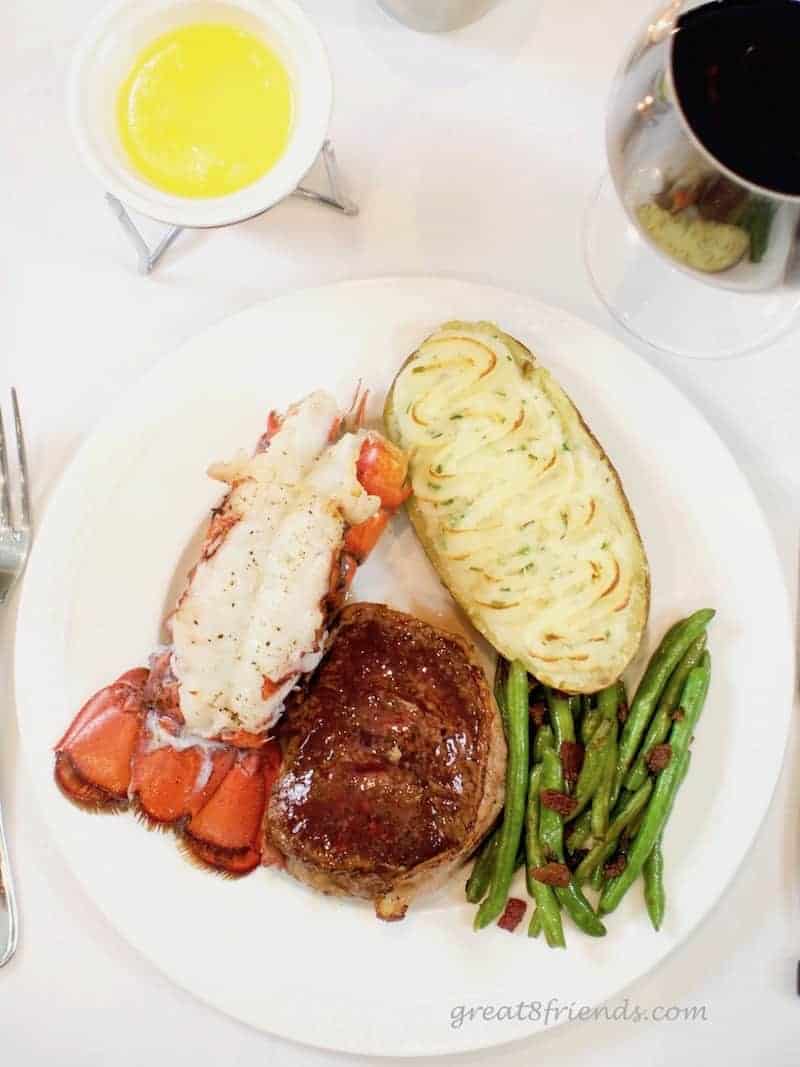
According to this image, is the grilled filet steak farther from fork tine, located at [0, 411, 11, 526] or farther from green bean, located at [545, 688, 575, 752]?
fork tine, located at [0, 411, 11, 526]

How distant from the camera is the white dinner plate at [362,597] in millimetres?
2020

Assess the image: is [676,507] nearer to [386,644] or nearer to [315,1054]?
[386,644]

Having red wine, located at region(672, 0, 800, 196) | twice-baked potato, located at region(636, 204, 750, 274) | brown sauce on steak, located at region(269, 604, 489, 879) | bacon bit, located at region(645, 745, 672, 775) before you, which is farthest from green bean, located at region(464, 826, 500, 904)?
red wine, located at region(672, 0, 800, 196)

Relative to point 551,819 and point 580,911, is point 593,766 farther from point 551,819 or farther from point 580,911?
point 580,911

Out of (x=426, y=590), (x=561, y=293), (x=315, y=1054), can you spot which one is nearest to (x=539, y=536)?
(x=426, y=590)

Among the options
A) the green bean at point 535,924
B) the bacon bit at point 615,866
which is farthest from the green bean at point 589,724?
the green bean at point 535,924

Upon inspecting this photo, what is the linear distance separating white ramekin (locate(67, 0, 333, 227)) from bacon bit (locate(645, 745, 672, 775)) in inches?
53.0

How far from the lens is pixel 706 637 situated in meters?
2.11

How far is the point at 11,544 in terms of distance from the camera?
85.8 inches

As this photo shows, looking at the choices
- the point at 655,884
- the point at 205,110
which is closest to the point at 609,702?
the point at 655,884

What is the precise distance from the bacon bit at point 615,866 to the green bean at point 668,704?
0.47 ft

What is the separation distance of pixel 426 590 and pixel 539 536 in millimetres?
315

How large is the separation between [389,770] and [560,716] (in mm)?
380

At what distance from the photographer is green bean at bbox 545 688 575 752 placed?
2.08 meters
